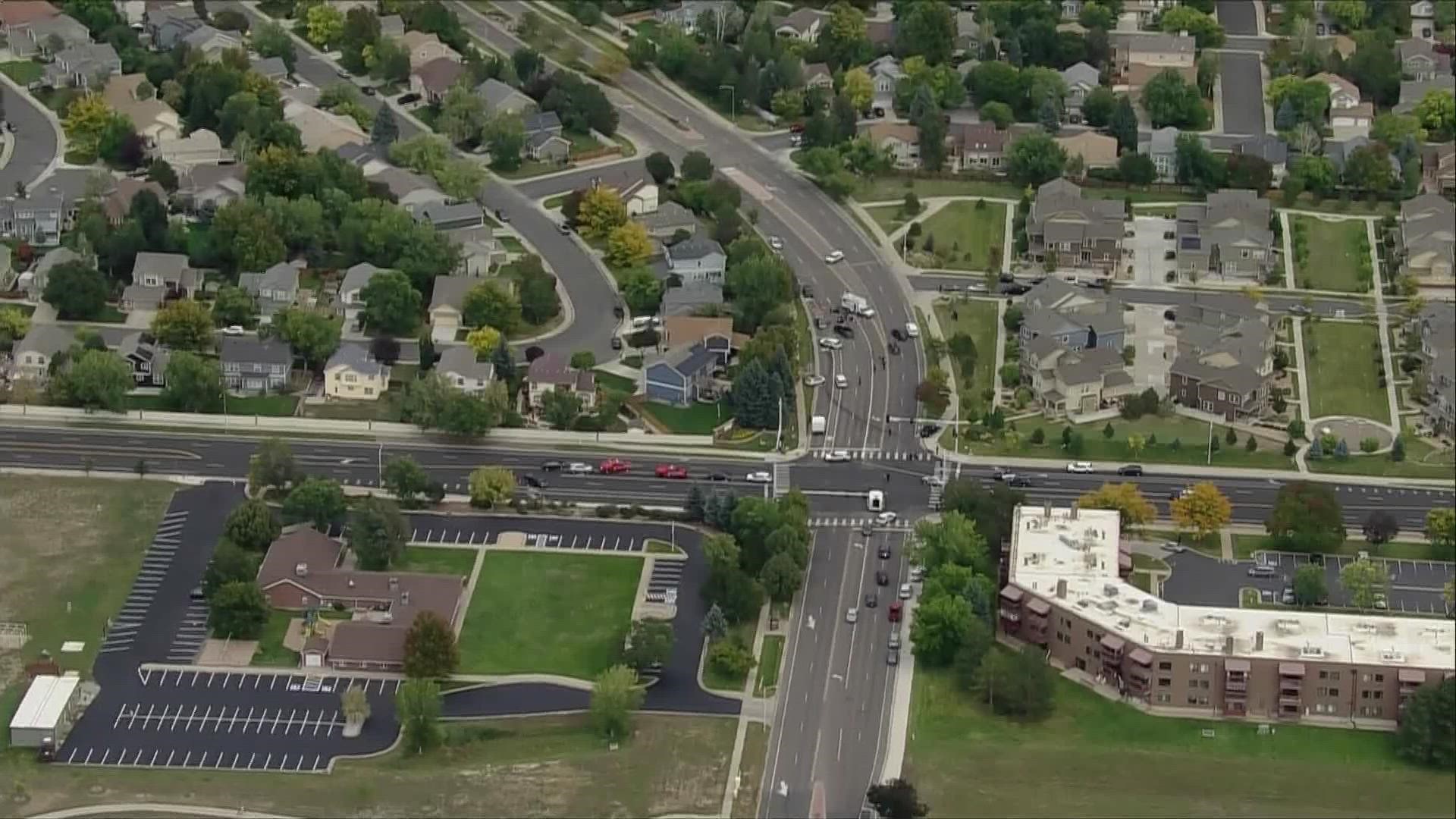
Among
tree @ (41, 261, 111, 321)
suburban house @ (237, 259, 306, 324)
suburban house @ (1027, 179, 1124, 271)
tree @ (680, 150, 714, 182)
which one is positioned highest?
tree @ (680, 150, 714, 182)

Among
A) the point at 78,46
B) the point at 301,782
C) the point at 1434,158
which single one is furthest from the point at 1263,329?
the point at 78,46

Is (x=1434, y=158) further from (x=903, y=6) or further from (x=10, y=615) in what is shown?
(x=10, y=615)

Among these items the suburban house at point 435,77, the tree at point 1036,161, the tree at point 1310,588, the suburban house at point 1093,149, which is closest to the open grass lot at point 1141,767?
the tree at point 1310,588

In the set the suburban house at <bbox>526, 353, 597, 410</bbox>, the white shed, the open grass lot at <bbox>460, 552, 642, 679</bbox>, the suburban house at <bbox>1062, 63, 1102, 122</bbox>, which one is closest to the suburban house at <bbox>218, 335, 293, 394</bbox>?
the suburban house at <bbox>526, 353, 597, 410</bbox>

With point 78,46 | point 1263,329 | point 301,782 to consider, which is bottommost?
point 301,782

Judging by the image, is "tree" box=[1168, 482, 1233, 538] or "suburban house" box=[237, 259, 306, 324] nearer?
"tree" box=[1168, 482, 1233, 538]

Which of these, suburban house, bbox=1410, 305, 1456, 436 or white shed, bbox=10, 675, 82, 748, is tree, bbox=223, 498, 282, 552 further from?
suburban house, bbox=1410, 305, 1456, 436
